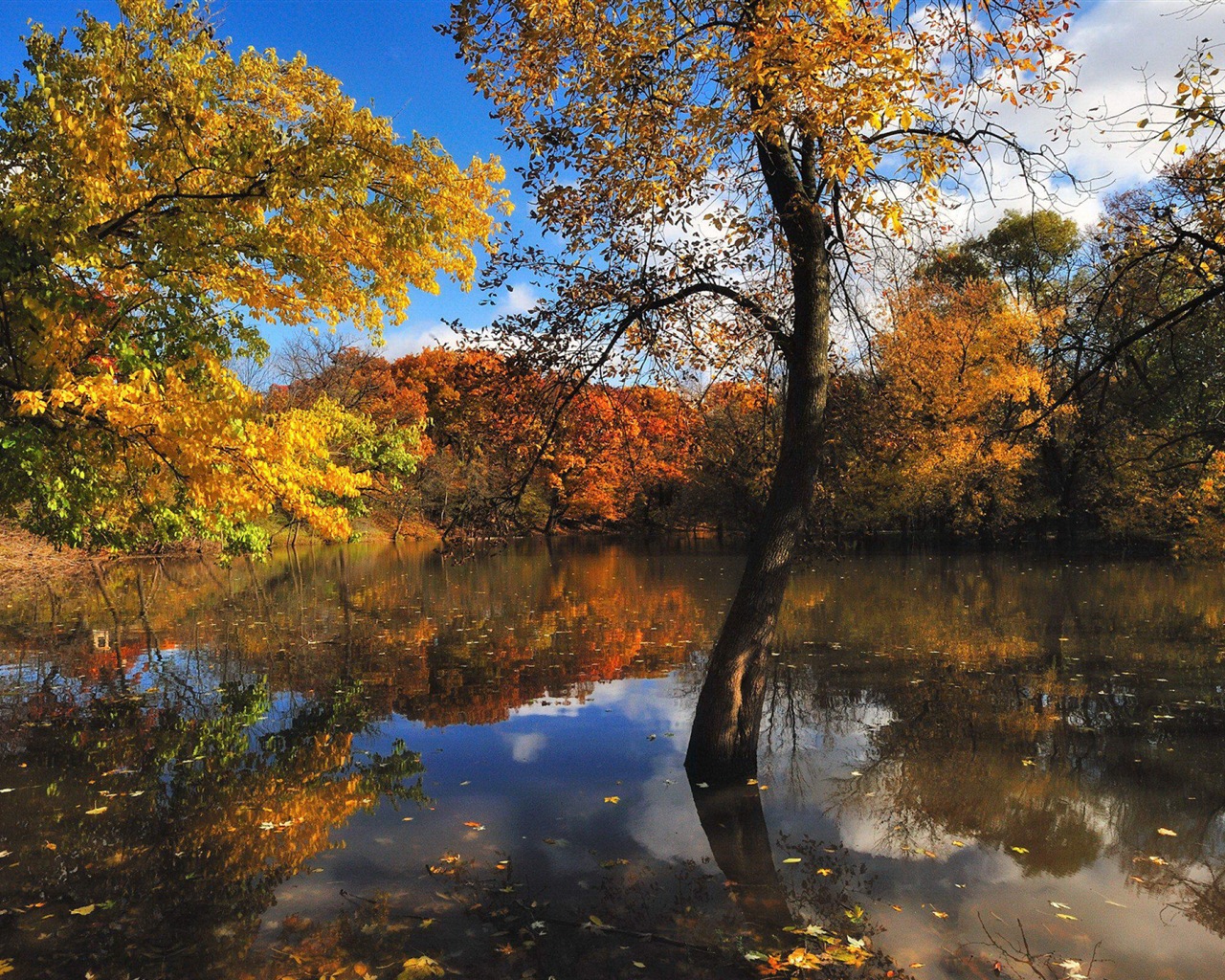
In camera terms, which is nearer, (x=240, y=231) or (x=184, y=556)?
(x=240, y=231)

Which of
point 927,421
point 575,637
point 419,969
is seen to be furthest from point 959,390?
point 419,969

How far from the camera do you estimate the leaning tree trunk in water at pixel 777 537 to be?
6.61 m

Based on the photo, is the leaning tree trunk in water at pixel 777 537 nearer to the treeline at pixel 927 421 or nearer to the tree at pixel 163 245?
the treeline at pixel 927 421

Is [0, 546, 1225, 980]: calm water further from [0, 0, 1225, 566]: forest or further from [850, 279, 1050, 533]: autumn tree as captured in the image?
[850, 279, 1050, 533]: autumn tree

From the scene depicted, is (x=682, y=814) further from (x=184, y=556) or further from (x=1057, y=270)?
(x=1057, y=270)

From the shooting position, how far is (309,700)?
30.5 ft

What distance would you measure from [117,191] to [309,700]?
5774 mm

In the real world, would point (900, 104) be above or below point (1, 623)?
above

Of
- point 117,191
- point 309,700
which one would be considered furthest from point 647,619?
point 117,191

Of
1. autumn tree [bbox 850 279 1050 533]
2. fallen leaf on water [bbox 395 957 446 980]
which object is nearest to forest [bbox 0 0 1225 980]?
fallen leaf on water [bbox 395 957 446 980]

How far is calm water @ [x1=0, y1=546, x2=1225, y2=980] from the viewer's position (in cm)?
418

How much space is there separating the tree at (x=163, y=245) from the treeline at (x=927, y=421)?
241 cm

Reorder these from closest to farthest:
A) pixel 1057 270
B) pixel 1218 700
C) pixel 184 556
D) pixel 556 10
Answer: pixel 556 10
pixel 1218 700
pixel 184 556
pixel 1057 270

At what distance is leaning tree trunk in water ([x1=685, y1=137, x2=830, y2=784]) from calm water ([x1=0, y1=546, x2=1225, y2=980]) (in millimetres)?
398
